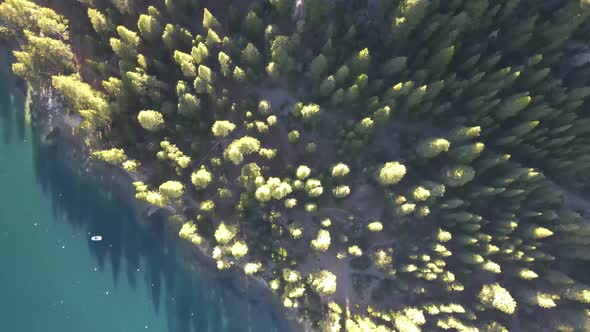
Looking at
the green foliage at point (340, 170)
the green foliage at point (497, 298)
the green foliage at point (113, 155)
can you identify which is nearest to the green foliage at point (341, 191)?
the green foliage at point (340, 170)

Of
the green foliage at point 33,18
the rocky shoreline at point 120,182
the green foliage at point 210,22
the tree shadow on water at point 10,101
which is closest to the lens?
the green foliage at point 210,22

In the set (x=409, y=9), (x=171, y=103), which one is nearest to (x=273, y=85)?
(x=171, y=103)

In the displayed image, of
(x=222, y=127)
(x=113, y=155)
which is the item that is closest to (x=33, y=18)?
(x=113, y=155)

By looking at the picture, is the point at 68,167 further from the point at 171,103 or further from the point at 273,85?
the point at 273,85

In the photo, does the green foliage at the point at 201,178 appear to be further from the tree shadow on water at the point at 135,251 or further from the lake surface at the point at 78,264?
the lake surface at the point at 78,264

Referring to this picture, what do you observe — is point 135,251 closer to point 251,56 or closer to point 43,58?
point 43,58
